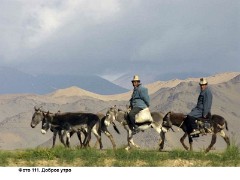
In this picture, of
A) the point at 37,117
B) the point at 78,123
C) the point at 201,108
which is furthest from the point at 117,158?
the point at 37,117

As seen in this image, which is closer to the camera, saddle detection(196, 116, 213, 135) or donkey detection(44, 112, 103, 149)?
saddle detection(196, 116, 213, 135)

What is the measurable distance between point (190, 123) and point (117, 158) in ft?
12.9

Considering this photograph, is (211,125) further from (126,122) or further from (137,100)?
(126,122)

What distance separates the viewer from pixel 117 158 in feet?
56.3

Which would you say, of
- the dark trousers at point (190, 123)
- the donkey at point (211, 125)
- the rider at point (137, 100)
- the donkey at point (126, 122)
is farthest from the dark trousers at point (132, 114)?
the dark trousers at point (190, 123)

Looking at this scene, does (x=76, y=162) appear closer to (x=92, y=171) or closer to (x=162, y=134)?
(x=92, y=171)

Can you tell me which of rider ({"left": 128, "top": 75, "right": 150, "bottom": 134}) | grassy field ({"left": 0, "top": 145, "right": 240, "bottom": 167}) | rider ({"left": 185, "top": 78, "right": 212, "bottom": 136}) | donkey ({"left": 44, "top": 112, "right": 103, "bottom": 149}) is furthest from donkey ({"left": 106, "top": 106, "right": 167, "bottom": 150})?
grassy field ({"left": 0, "top": 145, "right": 240, "bottom": 167})

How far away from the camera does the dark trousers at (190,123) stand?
1981cm

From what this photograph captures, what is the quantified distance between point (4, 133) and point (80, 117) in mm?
150478

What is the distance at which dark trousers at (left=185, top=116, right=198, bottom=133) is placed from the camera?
19808 mm

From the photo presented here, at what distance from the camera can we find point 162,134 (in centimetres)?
2120

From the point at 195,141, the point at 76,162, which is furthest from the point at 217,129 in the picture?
the point at 195,141

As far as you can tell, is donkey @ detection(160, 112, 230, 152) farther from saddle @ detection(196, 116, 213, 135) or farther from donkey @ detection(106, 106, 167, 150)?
donkey @ detection(106, 106, 167, 150)

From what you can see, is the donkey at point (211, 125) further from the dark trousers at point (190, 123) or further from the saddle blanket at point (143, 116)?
the saddle blanket at point (143, 116)
